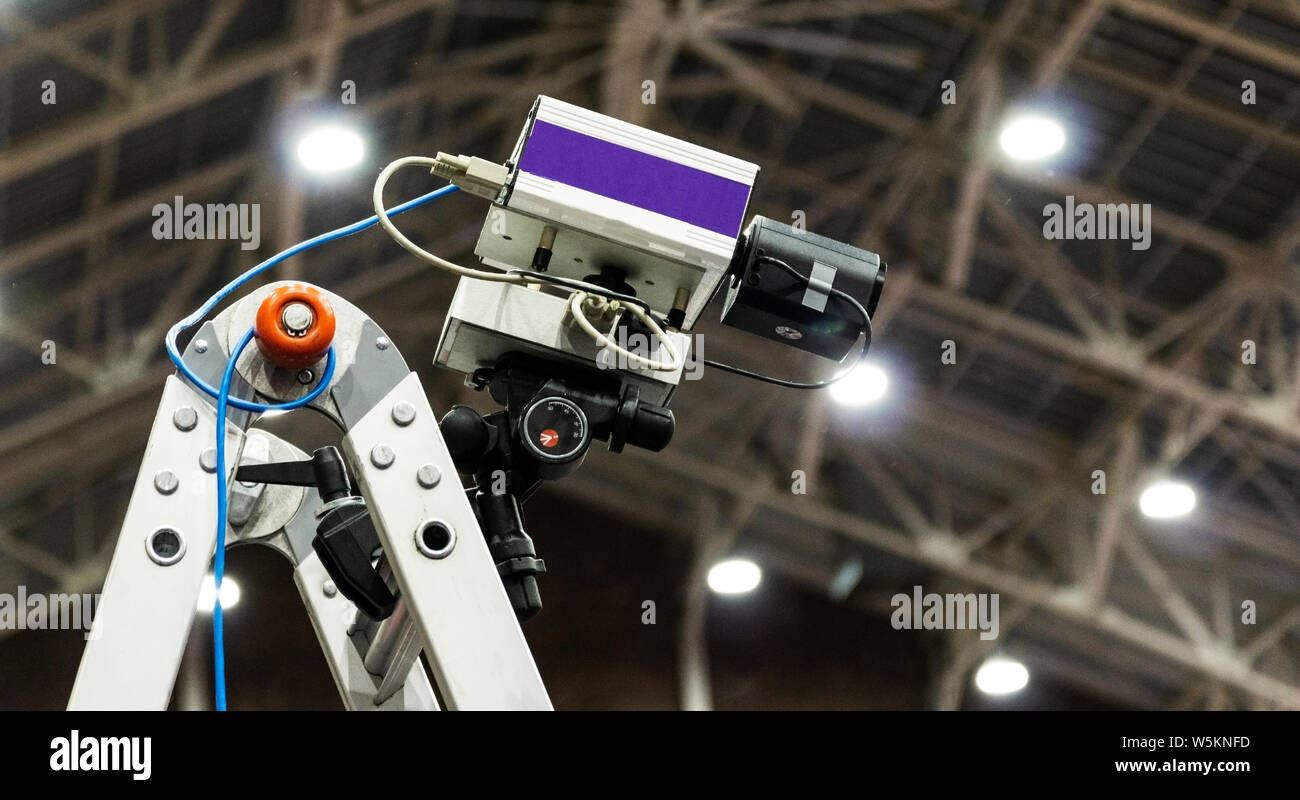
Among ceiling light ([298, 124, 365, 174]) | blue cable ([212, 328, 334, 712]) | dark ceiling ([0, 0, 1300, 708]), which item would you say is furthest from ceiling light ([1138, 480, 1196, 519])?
blue cable ([212, 328, 334, 712])

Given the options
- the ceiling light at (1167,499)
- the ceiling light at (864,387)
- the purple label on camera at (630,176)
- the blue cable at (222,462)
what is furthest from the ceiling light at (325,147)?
the ceiling light at (1167,499)

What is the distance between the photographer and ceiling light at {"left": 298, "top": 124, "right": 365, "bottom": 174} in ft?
24.9

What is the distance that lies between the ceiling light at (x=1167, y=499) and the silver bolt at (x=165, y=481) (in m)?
10.1

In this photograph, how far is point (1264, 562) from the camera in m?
11.6

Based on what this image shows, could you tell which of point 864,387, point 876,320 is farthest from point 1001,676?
point 876,320

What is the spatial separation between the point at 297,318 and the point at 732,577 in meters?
11.1

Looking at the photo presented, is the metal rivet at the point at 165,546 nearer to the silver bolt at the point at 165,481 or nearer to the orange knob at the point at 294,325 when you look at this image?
the silver bolt at the point at 165,481

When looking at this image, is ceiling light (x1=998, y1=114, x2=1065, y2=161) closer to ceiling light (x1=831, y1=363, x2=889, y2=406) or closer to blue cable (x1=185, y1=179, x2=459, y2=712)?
ceiling light (x1=831, y1=363, x2=889, y2=406)

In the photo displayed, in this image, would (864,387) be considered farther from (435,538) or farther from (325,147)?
(435,538)

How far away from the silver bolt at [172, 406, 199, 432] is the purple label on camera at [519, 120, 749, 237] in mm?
570

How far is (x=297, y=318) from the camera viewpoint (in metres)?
1.70

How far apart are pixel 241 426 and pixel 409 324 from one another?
8259 mm
